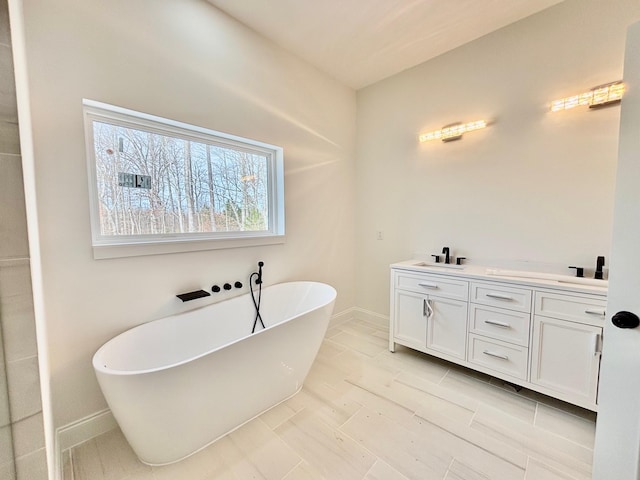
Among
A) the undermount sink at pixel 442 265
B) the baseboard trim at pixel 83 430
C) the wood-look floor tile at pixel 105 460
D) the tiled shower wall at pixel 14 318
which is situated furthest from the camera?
the undermount sink at pixel 442 265

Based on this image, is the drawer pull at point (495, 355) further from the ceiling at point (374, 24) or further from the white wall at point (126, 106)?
the ceiling at point (374, 24)

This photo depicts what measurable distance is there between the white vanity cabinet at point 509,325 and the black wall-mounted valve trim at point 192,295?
1655 mm

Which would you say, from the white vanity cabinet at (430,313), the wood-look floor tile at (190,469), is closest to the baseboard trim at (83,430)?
the wood-look floor tile at (190,469)

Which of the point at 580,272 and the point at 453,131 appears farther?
the point at 453,131

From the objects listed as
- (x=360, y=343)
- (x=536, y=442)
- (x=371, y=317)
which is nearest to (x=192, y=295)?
(x=360, y=343)

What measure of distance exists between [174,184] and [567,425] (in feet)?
10.0

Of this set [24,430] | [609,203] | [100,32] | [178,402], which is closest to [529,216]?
[609,203]

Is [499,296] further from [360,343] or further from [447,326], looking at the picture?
[360,343]

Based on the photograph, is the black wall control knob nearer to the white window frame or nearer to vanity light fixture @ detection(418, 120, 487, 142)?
vanity light fixture @ detection(418, 120, 487, 142)

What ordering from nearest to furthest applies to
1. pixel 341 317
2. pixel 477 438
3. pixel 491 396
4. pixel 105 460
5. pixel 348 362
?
1. pixel 105 460
2. pixel 477 438
3. pixel 491 396
4. pixel 348 362
5. pixel 341 317

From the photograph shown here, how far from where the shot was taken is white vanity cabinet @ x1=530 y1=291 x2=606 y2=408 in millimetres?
1562

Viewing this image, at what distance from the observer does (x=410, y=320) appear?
7.73 ft

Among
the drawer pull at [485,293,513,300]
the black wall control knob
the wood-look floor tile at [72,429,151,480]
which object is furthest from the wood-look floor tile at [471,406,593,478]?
the wood-look floor tile at [72,429,151,480]

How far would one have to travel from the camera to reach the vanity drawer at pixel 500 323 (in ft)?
5.90
